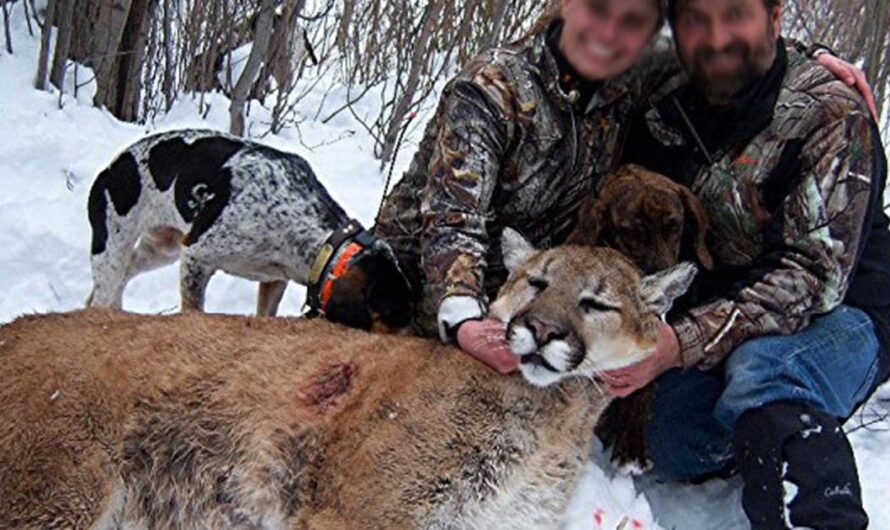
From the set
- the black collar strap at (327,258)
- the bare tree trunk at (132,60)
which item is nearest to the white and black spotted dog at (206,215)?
the black collar strap at (327,258)

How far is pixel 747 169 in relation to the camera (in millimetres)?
4188

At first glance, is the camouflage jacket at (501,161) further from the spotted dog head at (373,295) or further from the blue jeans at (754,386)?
the blue jeans at (754,386)

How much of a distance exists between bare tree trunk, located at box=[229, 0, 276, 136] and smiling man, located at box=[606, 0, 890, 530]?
4.51m

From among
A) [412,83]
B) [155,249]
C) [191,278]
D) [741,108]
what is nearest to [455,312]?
[741,108]

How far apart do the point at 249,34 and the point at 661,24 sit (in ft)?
21.7

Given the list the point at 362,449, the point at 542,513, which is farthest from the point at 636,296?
the point at 362,449

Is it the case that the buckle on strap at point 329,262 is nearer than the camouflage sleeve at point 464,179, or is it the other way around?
the camouflage sleeve at point 464,179

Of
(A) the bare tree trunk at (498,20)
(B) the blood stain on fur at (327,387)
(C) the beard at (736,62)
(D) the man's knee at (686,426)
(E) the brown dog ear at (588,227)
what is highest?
(C) the beard at (736,62)

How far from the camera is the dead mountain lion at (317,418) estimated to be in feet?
10.2

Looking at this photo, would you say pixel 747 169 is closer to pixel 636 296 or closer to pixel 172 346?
pixel 636 296

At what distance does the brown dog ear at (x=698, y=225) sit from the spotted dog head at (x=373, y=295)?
1.27 meters

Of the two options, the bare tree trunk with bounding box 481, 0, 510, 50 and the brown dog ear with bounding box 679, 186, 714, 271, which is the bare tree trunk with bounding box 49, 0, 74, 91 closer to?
the bare tree trunk with bounding box 481, 0, 510, 50

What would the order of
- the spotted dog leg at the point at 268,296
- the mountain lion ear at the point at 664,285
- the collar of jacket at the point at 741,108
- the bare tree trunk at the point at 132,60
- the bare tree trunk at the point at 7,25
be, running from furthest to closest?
the bare tree trunk at the point at 132,60, the bare tree trunk at the point at 7,25, the spotted dog leg at the point at 268,296, the collar of jacket at the point at 741,108, the mountain lion ear at the point at 664,285

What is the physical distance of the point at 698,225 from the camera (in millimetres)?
4246
